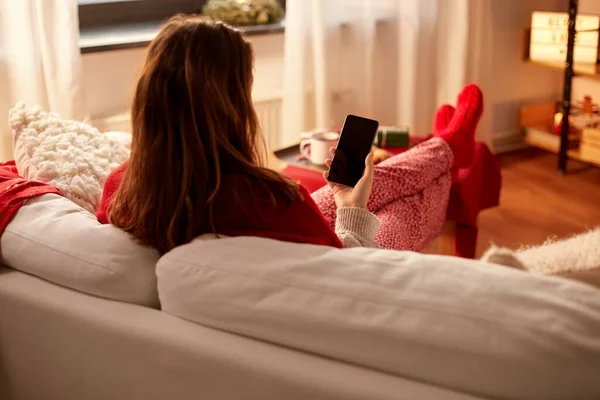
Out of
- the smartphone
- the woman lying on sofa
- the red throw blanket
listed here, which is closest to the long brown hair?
the woman lying on sofa

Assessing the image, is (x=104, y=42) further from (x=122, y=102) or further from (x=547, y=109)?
(x=547, y=109)

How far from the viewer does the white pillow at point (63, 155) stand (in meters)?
1.58

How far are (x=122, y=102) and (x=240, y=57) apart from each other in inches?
72.5

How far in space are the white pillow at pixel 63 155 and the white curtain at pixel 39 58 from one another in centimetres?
83

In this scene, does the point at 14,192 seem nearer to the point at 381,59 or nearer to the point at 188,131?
the point at 188,131

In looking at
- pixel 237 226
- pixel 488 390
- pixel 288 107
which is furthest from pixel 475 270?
pixel 288 107

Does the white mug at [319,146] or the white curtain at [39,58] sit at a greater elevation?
the white curtain at [39,58]

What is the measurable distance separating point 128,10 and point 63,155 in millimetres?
1765

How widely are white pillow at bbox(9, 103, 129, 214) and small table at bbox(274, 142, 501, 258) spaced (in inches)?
28.2

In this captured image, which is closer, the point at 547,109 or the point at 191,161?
the point at 191,161

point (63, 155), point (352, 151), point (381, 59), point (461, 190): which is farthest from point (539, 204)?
point (63, 155)

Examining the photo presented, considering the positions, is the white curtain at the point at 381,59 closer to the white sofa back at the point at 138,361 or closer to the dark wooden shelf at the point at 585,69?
the dark wooden shelf at the point at 585,69

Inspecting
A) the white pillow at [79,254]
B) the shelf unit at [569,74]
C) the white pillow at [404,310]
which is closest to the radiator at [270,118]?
the shelf unit at [569,74]

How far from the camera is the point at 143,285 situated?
123 cm
